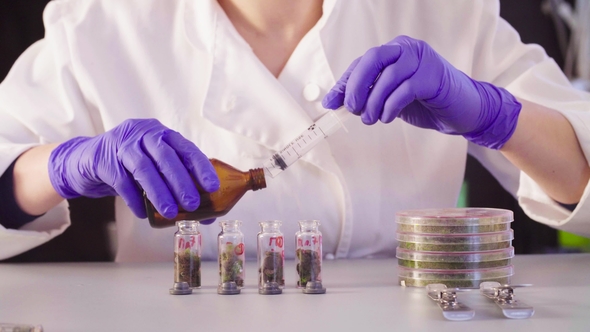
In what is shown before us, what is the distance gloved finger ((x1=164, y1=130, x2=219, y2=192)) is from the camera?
1207 mm

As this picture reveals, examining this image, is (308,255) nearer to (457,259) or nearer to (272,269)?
(272,269)

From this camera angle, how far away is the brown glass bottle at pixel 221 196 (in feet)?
4.11

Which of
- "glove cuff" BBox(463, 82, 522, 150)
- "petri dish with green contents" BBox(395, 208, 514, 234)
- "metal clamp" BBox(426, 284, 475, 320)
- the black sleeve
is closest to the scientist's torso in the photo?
the black sleeve

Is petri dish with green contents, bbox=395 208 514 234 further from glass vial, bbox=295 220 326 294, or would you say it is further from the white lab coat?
the white lab coat

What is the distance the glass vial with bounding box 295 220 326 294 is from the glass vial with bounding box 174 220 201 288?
20 cm

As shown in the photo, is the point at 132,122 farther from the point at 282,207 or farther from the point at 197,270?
the point at 282,207

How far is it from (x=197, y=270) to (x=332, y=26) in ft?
2.77

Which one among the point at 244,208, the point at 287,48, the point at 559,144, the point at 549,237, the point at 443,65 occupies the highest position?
the point at 287,48

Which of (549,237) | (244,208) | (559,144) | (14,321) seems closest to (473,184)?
(549,237)

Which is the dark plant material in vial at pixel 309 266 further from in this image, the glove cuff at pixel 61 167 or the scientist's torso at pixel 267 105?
the glove cuff at pixel 61 167

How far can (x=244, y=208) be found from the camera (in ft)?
5.52

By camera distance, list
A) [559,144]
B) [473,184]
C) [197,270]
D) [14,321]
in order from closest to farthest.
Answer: [14,321], [197,270], [559,144], [473,184]

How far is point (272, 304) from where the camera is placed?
3.47 feet

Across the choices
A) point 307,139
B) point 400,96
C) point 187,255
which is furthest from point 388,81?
point 187,255
